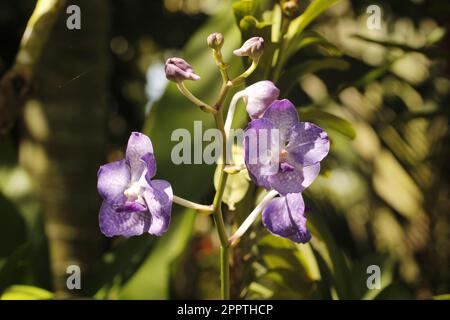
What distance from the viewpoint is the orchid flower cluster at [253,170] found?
44 centimetres

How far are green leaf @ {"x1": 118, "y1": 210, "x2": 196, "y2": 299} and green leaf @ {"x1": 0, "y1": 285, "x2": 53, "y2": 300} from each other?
0.28 ft

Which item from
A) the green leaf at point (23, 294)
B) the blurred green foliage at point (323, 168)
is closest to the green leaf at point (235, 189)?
the blurred green foliage at point (323, 168)

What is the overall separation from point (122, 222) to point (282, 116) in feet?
0.45

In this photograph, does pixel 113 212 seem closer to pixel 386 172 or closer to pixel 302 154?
pixel 302 154

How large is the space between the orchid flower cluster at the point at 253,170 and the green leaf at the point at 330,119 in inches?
7.2

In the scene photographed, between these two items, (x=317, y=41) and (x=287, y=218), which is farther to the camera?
(x=317, y=41)

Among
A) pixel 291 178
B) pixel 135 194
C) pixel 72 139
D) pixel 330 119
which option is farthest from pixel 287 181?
pixel 72 139

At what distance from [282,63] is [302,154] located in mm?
222

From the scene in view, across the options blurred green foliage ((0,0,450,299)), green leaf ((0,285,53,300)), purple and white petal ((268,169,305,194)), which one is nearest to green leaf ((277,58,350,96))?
blurred green foliage ((0,0,450,299))

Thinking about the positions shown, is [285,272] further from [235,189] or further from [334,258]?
[235,189]

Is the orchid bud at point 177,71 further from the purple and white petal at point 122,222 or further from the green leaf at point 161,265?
the green leaf at point 161,265

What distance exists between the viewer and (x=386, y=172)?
4.77ft

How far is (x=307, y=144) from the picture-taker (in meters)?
0.46
